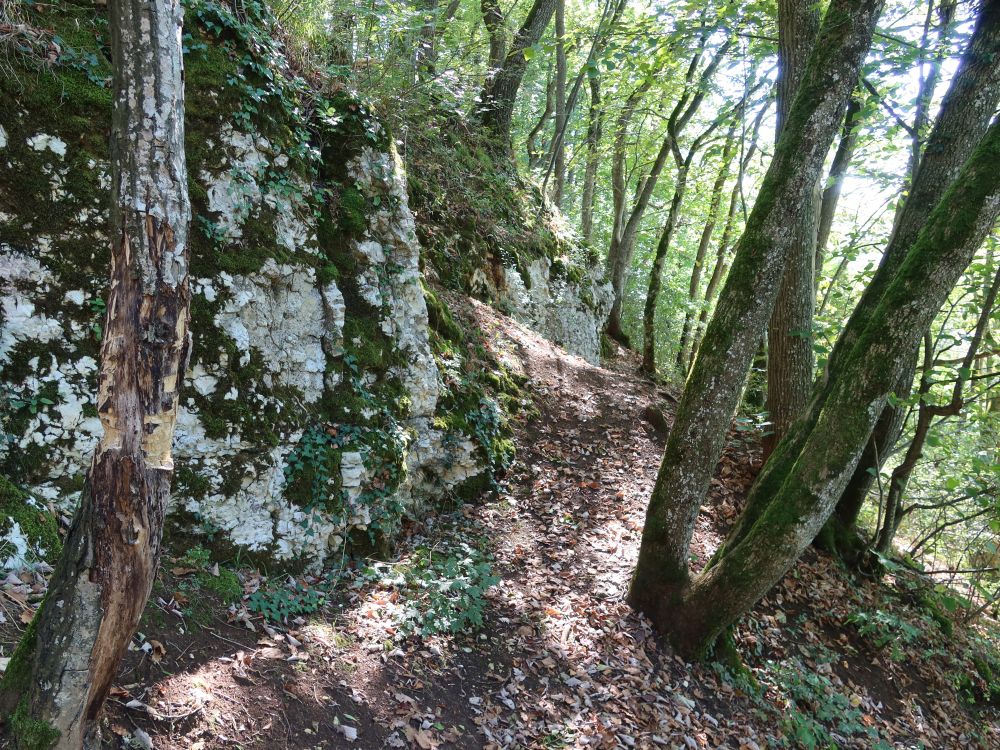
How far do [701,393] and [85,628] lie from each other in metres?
4.54

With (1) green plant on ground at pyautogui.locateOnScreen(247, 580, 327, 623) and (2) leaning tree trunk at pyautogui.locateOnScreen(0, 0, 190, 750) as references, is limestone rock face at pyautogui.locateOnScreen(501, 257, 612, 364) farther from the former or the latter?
(2) leaning tree trunk at pyautogui.locateOnScreen(0, 0, 190, 750)

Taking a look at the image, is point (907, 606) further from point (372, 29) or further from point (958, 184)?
point (372, 29)

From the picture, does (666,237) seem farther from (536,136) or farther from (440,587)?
(440,587)

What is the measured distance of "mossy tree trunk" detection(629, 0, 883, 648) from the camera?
4648 mm

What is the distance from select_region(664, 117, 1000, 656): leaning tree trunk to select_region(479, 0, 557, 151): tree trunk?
934cm

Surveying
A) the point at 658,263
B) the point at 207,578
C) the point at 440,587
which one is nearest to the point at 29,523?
the point at 207,578

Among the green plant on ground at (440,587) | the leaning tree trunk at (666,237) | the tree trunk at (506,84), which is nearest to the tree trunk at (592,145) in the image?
the tree trunk at (506,84)

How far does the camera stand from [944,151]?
5926 mm

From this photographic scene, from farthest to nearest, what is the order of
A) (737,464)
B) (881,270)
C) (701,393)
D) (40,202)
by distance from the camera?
(737,464) < (881,270) < (701,393) < (40,202)

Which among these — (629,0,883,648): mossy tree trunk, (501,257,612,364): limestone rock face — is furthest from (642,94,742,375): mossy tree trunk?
(629,0,883,648): mossy tree trunk

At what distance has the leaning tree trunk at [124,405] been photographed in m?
2.44

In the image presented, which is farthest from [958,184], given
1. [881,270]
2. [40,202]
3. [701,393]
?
[40,202]

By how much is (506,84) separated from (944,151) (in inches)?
370

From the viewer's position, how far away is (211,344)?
4.80m
